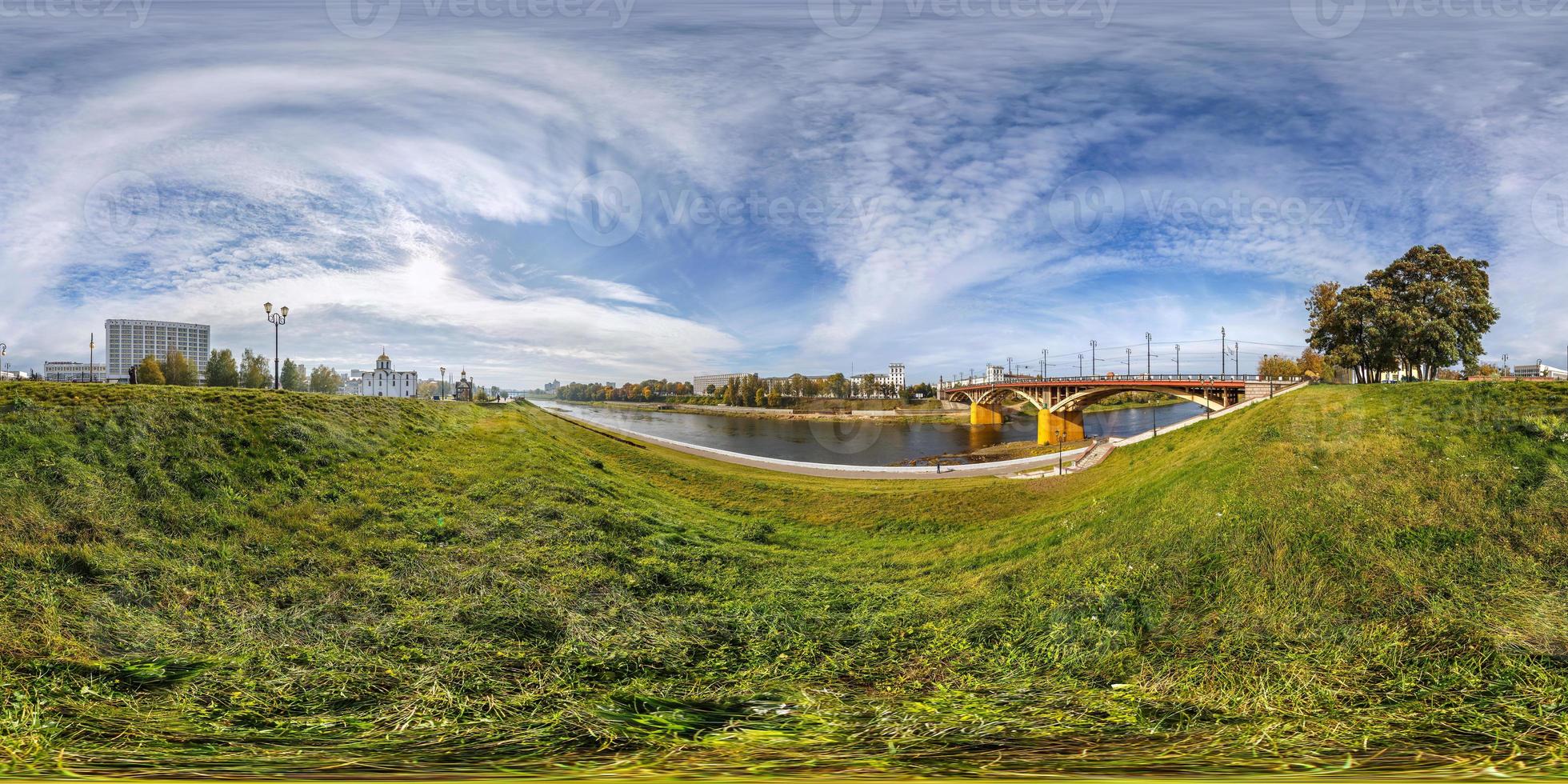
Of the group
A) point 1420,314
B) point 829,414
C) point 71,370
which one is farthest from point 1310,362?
point 71,370

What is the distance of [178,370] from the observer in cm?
1798

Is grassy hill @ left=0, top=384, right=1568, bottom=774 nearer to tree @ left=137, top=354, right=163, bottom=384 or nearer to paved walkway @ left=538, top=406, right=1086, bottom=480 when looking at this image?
paved walkway @ left=538, top=406, right=1086, bottom=480

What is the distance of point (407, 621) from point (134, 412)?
5.96 meters

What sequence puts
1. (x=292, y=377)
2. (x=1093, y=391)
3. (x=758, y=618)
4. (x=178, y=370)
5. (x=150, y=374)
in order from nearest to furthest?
(x=758, y=618) → (x=150, y=374) → (x=178, y=370) → (x=292, y=377) → (x=1093, y=391)

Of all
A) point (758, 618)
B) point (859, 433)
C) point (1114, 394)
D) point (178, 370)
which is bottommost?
point (859, 433)

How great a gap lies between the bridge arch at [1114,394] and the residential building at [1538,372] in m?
9.35

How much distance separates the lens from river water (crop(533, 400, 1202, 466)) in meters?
32.9

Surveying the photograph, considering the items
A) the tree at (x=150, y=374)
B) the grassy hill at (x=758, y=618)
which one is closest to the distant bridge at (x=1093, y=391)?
the grassy hill at (x=758, y=618)

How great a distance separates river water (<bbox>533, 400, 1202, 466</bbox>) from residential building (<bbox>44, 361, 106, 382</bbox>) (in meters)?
20.4

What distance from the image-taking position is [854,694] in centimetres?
240

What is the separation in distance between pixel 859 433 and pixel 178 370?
136ft

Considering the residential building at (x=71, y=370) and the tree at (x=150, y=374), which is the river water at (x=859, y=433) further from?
the residential building at (x=71, y=370)

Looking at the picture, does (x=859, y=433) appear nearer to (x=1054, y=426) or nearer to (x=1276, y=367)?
(x=1054, y=426)

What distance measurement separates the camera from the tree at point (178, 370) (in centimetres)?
1792
